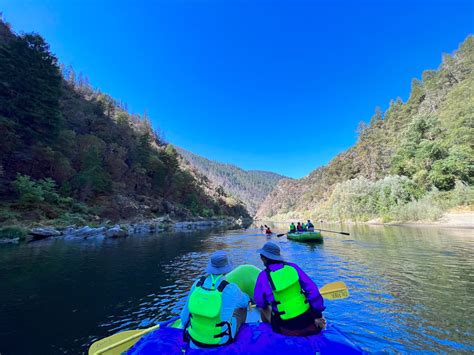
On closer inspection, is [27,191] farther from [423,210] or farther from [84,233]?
[423,210]

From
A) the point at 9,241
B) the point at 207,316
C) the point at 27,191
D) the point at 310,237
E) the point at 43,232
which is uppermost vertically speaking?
the point at 27,191

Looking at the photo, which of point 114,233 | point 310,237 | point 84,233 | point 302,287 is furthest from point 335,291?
point 114,233

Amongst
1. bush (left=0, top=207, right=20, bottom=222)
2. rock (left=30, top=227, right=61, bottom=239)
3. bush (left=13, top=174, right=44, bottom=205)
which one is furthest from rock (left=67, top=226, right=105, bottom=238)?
bush (left=13, top=174, right=44, bottom=205)

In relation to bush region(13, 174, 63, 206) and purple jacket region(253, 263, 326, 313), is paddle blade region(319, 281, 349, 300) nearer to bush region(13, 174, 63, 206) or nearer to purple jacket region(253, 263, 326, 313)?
purple jacket region(253, 263, 326, 313)

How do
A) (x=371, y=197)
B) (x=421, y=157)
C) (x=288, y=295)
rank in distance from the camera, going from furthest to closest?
1. (x=371, y=197)
2. (x=421, y=157)
3. (x=288, y=295)

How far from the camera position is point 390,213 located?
40.0m

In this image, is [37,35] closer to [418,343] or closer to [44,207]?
[44,207]

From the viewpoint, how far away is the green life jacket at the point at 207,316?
10.4 ft

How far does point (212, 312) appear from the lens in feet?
10.3

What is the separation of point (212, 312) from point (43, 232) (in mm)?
26758

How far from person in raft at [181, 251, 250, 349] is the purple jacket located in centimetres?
47

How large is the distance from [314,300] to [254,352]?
3.57 feet

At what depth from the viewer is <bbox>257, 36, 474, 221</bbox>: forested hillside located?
115 feet

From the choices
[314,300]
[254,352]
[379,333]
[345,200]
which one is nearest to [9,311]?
[254,352]
